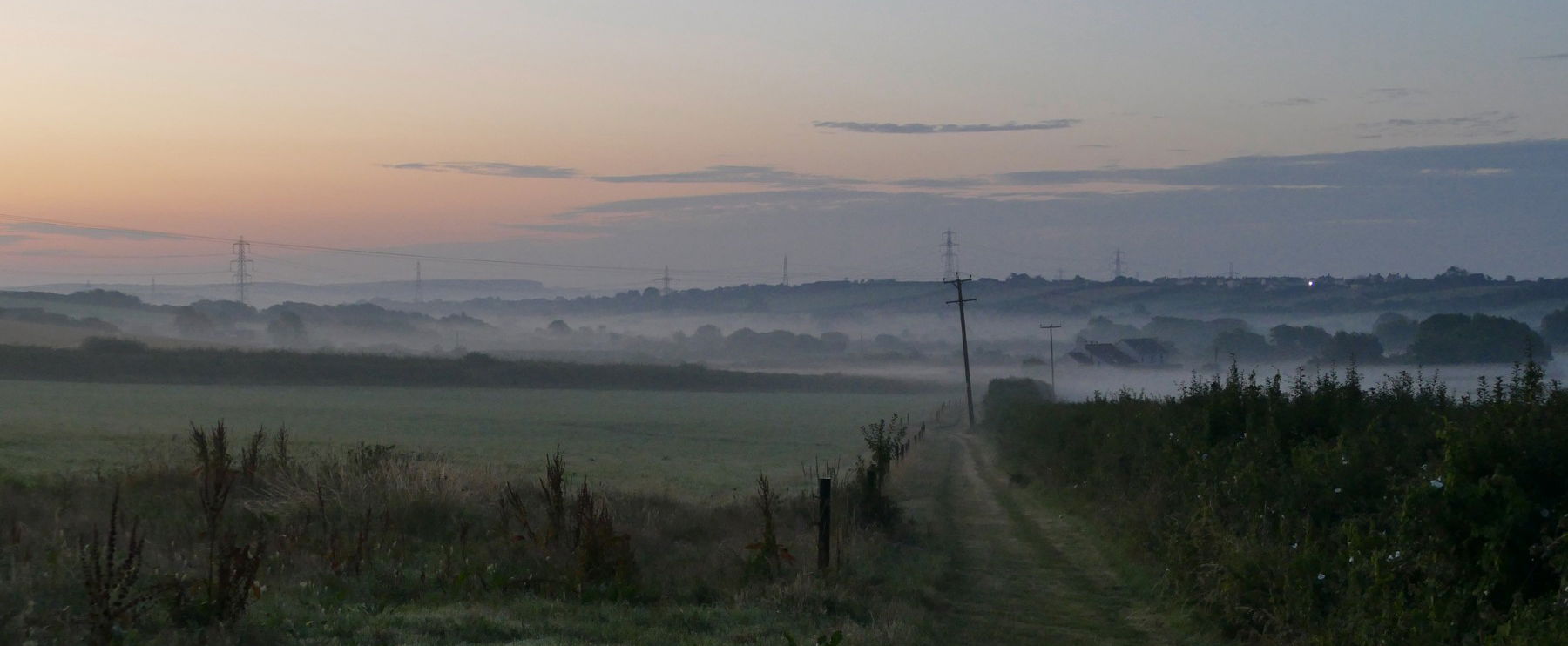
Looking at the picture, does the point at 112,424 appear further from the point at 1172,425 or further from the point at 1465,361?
the point at 1465,361

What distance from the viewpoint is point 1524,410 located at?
879 cm

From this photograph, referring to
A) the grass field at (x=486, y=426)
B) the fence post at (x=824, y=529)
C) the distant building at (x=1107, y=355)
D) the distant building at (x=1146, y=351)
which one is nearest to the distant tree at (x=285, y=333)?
the grass field at (x=486, y=426)

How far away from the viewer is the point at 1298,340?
8025 cm

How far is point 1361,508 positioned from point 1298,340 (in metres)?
75.4

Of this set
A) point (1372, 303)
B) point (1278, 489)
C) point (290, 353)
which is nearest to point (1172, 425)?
point (1278, 489)

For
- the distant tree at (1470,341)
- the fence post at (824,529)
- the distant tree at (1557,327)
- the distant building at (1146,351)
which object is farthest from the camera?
the distant building at (1146,351)

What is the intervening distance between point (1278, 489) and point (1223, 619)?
140cm

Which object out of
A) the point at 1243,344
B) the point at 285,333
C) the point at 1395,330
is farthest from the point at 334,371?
the point at 285,333

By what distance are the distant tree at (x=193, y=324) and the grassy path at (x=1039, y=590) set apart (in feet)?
627

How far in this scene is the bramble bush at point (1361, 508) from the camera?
26.4ft

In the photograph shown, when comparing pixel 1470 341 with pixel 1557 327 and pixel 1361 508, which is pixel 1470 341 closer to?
pixel 1557 327

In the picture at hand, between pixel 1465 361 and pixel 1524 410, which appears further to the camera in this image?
pixel 1465 361

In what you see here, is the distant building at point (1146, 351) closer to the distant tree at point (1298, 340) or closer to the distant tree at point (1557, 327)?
the distant tree at point (1298, 340)

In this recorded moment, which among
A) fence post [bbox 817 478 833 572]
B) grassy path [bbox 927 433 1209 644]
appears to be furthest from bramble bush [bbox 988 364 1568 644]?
fence post [bbox 817 478 833 572]
